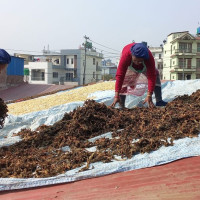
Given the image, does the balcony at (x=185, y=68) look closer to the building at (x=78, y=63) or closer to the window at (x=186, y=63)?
the window at (x=186, y=63)

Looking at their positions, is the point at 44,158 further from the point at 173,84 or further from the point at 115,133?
the point at 173,84

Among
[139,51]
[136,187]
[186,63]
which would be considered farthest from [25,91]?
[186,63]

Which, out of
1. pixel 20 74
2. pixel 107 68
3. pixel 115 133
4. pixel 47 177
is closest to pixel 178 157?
pixel 115 133

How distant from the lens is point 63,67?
35531 millimetres

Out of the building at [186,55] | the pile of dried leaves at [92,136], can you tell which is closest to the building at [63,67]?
the building at [186,55]

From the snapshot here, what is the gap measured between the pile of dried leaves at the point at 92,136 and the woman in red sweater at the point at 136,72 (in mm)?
525

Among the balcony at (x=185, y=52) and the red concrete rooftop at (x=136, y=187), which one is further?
the balcony at (x=185, y=52)

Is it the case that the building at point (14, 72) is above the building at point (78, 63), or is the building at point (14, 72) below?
below

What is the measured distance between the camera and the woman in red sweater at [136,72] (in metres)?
3.57

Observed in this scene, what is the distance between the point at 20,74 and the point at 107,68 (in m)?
41.0

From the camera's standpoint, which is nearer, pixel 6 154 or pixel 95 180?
pixel 95 180

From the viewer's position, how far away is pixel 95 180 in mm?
1959

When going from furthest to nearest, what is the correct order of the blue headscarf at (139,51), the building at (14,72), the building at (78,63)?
1. the building at (78,63)
2. the building at (14,72)
3. the blue headscarf at (139,51)

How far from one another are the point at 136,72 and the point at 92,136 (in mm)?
1841
